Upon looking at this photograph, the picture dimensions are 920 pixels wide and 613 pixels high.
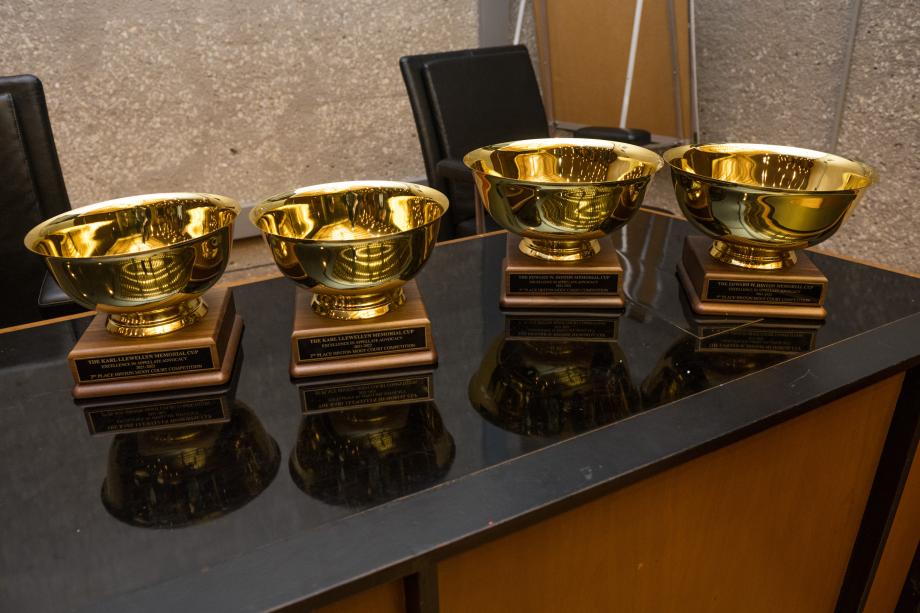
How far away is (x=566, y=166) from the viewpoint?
996 millimetres

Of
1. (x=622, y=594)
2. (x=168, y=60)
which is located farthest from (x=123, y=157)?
(x=622, y=594)

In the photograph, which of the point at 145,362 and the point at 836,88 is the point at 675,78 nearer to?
the point at 836,88

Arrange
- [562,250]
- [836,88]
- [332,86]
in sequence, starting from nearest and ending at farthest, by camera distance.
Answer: [562,250] < [836,88] < [332,86]

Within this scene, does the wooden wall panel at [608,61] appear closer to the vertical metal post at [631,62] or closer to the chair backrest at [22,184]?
the vertical metal post at [631,62]

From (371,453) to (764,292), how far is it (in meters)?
0.53

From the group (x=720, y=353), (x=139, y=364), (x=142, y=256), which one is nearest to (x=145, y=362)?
(x=139, y=364)

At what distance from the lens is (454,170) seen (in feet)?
5.22

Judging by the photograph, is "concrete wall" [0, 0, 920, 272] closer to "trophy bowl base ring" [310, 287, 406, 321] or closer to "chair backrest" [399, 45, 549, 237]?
"chair backrest" [399, 45, 549, 237]

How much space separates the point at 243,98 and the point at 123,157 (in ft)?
1.43

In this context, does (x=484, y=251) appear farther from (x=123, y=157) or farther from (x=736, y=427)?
(x=123, y=157)

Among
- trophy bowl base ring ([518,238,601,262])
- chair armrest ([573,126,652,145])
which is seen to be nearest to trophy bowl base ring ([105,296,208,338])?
trophy bowl base ring ([518,238,601,262])

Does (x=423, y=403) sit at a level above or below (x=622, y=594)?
above

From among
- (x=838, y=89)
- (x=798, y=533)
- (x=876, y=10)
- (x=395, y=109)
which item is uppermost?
(x=876, y=10)

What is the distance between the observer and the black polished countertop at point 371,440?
49 centimetres
